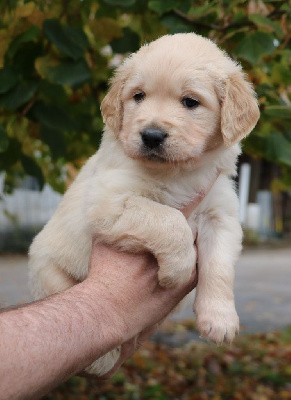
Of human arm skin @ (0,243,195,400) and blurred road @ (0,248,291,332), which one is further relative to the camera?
blurred road @ (0,248,291,332)

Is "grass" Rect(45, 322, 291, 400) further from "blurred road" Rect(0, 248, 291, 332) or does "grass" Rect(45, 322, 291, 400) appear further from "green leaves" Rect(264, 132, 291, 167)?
"green leaves" Rect(264, 132, 291, 167)

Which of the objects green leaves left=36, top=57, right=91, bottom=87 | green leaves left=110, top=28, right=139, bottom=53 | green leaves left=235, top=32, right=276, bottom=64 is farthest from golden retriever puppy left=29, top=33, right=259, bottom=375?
green leaves left=110, top=28, right=139, bottom=53

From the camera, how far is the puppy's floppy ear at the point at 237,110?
290cm

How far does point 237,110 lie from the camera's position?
9.67ft

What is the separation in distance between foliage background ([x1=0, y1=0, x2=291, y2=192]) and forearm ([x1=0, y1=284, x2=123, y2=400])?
5.12 ft

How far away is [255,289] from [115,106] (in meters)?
11.1

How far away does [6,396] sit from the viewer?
84.9 inches

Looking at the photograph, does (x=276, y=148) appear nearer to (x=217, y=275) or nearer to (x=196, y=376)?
(x=217, y=275)

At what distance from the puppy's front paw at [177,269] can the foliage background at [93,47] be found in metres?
1.16

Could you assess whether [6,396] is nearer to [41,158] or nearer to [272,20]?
[272,20]

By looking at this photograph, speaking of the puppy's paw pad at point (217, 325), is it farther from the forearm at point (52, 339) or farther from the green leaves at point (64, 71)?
the green leaves at point (64, 71)

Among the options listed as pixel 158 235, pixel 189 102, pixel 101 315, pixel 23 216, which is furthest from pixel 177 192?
pixel 23 216

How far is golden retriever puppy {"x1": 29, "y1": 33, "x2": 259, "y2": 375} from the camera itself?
281 cm

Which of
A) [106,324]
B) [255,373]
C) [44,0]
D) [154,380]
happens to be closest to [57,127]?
[44,0]
